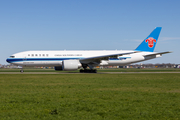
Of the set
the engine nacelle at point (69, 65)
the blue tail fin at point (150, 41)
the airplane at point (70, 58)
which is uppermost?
the blue tail fin at point (150, 41)

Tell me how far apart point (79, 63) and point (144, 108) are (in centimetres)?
2738

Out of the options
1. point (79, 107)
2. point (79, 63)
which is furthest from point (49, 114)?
point (79, 63)

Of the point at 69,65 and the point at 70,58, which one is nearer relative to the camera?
the point at 69,65

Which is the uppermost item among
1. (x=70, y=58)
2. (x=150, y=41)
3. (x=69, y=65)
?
(x=150, y=41)

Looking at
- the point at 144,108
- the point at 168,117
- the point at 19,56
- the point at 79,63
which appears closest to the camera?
the point at 168,117

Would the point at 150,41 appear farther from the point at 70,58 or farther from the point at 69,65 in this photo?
the point at 69,65

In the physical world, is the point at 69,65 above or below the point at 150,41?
below

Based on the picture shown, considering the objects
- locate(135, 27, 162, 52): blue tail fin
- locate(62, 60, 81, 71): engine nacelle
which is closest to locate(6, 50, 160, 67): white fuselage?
locate(62, 60, 81, 71): engine nacelle

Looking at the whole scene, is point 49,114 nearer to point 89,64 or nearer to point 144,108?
point 144,108

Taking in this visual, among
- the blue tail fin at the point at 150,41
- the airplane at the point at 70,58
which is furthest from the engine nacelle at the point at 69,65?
the blue tail fin at the point at 150,41

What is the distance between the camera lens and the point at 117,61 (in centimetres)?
3853

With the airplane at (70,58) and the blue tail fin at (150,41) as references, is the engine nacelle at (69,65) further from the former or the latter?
the blue tail fin at (150,41)

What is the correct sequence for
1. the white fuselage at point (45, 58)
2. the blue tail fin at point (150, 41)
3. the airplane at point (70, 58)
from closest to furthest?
the airplane at point (70, 58), the white fuselage at point (45, 58), the blue tail fin at point (150, 41)

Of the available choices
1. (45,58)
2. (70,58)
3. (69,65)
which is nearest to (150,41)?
(70,58)
